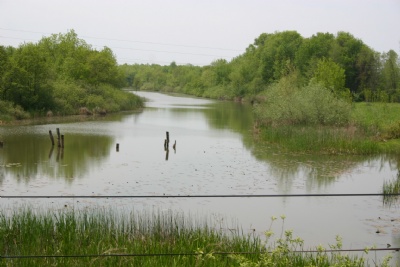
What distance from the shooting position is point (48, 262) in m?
7.70

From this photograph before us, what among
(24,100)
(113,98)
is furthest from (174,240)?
(113,98)

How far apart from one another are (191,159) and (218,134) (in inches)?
449

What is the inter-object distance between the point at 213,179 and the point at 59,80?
118ft

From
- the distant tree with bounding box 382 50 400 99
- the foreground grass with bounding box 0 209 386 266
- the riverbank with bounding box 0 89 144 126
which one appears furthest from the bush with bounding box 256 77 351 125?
the distant tree with bounding box 382 50 400 99

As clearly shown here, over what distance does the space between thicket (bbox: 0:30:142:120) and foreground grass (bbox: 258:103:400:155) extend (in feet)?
68.9

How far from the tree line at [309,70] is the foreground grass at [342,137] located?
331cm

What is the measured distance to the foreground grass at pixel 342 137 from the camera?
25.3m

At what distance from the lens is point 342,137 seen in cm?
2630

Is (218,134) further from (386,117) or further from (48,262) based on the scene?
(48,262)

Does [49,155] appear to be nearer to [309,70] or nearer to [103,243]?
[103,243]

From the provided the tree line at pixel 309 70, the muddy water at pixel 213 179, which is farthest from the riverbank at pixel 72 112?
the tree line at pixel 309 70

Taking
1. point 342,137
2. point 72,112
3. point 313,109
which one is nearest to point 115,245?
point 342,137

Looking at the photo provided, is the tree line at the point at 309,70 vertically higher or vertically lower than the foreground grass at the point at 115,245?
higher

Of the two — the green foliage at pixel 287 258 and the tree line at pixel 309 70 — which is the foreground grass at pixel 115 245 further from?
the tree line at pixel 309 70
